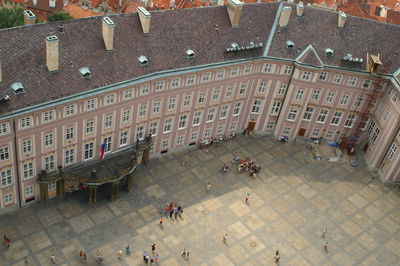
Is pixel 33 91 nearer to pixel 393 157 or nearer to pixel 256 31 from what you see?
pixel 256 31

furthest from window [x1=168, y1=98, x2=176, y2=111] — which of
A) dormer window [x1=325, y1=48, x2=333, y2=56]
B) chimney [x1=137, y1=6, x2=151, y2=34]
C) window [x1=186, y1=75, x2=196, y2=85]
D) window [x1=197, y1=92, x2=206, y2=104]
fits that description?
dormer window [x1=325, y1=48, x2=333, y2=56]

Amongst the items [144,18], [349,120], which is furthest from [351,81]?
[144,18]

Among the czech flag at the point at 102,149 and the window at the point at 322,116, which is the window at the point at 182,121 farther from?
the window at the point at 322,116

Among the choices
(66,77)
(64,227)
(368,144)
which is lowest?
(64,227)

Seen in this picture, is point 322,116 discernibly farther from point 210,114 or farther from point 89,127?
point 89,127

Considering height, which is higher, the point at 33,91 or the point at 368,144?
the point at 33,91

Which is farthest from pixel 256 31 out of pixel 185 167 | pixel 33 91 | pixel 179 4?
pixel 179 4

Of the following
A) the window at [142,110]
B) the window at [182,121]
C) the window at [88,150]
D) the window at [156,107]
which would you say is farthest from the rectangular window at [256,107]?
the window at [88,150]
